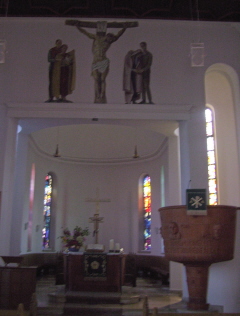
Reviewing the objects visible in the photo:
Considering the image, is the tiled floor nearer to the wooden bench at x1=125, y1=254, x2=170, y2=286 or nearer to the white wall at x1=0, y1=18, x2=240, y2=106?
the wooden bench at x1=125, y1=254, x2=170, y2=286

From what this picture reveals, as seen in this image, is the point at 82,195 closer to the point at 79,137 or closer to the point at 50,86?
the point at 79,137

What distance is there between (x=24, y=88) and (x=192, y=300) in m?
5.99

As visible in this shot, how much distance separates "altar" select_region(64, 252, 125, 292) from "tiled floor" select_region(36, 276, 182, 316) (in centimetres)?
36

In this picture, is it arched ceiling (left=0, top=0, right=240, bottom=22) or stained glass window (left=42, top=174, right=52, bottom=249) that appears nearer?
arched ceiling (left=0, top=0, right=240, bottom=22)

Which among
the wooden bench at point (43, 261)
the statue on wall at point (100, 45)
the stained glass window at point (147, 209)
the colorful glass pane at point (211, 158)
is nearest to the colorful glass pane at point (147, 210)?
the stained glass window at point (147, 209)

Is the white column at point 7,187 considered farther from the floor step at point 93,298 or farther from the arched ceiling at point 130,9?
the arched ceiling at point 130,9

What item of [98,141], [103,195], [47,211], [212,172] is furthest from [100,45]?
[47,211]

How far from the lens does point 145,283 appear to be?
1277 centimetres

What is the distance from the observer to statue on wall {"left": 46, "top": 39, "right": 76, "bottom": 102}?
9.57m

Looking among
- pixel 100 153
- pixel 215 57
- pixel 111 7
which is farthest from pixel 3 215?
pixel 100 153

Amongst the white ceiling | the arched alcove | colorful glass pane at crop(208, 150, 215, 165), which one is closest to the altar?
the arched alcove

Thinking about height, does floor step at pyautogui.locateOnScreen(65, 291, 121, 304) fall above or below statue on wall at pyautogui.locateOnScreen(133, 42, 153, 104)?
below

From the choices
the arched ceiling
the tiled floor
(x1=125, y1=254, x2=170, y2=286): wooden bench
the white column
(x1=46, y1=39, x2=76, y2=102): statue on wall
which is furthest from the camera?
(x1=125, y1=254, x2=170, y2=286): wooden bench

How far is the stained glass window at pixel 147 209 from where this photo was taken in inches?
597
